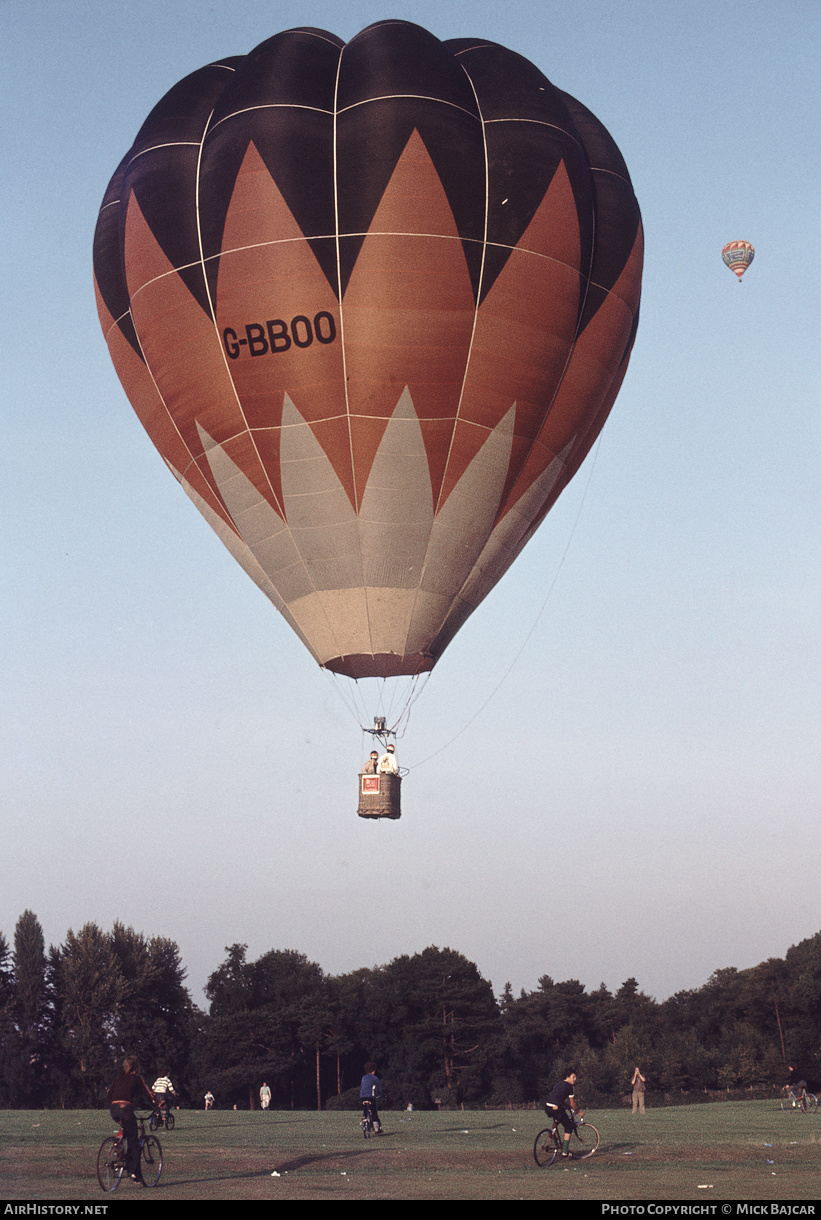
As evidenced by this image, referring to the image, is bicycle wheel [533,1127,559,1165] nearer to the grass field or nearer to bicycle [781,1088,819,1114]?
the grass field

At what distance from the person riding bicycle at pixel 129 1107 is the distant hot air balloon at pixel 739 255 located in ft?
144

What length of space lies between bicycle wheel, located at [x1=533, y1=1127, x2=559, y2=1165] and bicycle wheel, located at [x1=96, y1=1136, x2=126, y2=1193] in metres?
5.42

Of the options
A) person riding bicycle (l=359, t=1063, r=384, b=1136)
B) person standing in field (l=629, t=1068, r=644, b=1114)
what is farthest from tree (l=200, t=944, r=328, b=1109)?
person riding bicycle (l=359, t=1063, r=384, b=1136)

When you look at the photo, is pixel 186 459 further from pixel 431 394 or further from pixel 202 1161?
pixel 202 1161

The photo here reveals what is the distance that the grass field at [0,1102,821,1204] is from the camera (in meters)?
13.0

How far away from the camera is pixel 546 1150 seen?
53.0ft

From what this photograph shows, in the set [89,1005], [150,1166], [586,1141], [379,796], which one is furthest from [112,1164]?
[89,1005]

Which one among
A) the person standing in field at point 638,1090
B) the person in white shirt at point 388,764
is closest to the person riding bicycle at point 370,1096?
the person in white shirt at point 388,764

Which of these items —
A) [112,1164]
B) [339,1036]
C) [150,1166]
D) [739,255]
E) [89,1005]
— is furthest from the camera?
[339,1036]

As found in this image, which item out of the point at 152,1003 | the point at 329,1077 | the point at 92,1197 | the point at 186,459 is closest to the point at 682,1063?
the point at 329,1077

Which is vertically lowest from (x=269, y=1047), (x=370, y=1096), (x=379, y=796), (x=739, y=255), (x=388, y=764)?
(x=269, y=1047)

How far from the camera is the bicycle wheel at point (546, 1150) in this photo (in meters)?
16.0

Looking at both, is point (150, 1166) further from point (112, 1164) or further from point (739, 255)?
point (739, 255)

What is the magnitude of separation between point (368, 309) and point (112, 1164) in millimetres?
13764
